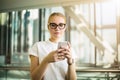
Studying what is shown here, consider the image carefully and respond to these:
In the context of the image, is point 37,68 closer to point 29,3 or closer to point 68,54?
point 68,54

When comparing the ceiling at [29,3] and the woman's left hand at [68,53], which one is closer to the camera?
the woman's left hand at [68,53]

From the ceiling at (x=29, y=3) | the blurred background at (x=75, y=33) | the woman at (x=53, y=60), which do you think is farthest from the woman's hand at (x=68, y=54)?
the ceiling at (x=29, y=3)

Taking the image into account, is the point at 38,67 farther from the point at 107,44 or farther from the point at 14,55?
the point at 14,55

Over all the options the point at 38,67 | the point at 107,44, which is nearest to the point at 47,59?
the point at 38,67

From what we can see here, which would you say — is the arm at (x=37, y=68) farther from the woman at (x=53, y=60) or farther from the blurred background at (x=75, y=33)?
the blurred background at (x=75, y=33)

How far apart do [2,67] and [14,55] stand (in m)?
0.29

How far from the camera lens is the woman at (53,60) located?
1.25 meters

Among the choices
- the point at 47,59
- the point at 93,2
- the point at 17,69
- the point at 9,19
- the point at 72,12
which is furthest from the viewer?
the point at 9,19

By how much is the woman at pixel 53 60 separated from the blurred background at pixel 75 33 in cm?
159

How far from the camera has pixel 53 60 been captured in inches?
47.8

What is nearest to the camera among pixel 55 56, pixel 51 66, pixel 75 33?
pixel 55 56

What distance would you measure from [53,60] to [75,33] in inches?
76.0

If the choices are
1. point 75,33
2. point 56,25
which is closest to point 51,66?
point 56,25

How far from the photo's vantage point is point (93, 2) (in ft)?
9.50
